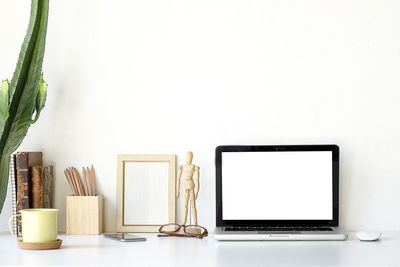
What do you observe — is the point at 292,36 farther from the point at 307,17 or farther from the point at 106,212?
the point at 106,212

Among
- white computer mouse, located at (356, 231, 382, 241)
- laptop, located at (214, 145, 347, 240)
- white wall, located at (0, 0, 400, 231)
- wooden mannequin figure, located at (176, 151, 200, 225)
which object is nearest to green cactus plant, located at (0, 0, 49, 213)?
white wall, located at (0, 0, 400, 231)

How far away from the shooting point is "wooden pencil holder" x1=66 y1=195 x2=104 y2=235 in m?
1.82

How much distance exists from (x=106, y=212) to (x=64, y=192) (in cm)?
15

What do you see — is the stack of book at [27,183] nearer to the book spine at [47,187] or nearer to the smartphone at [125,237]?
the book spine at [47,187]

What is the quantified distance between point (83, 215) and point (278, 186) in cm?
59

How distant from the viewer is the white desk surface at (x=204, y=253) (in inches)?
54.8

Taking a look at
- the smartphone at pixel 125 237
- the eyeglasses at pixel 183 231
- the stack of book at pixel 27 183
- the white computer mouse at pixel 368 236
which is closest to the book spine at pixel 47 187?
the stack of book at pixel 27 183

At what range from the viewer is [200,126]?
191 centimetres

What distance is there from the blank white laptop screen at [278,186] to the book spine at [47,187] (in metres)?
0.54

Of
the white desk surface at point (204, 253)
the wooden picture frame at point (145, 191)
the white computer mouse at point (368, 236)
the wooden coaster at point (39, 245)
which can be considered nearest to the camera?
the white desk surface at point (204, 253)

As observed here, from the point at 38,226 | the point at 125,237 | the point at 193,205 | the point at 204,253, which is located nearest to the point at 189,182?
the point at 193,205

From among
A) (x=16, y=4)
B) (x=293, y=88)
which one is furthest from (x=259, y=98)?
(x=16, y=4)

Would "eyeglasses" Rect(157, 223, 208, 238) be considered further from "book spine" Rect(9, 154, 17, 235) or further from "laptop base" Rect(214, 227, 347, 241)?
"book spine" Rect(9, 154, 17, 235)

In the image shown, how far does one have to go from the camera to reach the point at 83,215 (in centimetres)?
183
